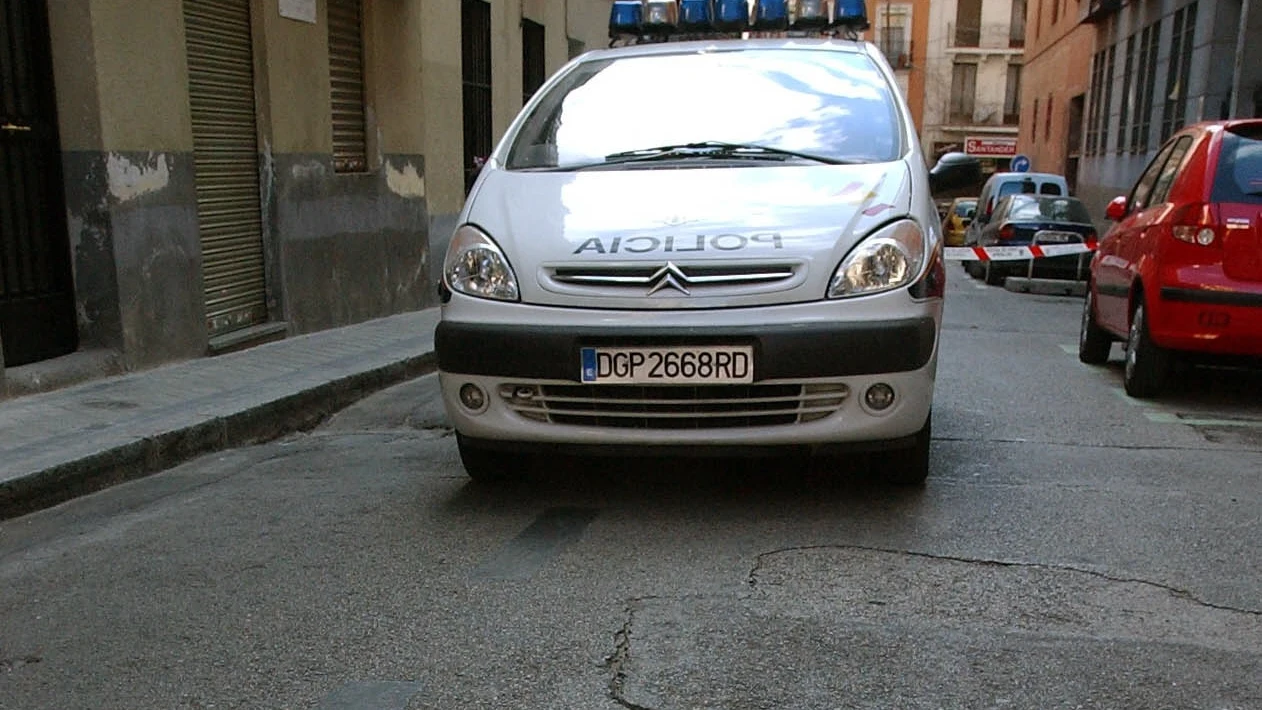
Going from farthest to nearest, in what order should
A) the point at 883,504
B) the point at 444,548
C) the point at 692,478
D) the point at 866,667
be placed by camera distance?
1. the point at 692,478
2. the point at 883,504
3. the point at 444,548
4. the point at 866,667

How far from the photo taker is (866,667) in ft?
9.00

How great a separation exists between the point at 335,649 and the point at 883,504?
6.73 ft

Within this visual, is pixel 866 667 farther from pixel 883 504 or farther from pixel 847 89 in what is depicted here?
pixel 847 89

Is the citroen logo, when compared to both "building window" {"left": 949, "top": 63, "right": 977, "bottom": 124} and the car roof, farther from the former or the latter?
"building window" {"left": 949, "top": 63, "right": 977, "bottom": 124}

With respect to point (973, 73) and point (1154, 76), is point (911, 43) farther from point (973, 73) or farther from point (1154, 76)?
point (1154, 76)

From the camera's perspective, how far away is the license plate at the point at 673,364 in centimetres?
365

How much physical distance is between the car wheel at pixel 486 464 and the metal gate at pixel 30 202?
335cm

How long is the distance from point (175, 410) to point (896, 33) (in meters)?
47.2

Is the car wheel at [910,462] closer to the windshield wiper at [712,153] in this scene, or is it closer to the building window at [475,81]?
the windshield wiper at [712,153]

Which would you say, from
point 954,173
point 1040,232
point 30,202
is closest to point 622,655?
point 954,173

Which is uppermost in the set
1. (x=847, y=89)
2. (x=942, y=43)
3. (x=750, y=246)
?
(x=942, y=43)

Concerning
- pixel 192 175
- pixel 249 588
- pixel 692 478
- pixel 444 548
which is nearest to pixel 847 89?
pixel 692 478

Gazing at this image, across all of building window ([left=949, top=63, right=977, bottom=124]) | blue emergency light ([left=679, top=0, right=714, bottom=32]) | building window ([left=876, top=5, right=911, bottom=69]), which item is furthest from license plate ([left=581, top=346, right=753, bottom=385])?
building window ([left=949, top=63, right=977, bottom=124])

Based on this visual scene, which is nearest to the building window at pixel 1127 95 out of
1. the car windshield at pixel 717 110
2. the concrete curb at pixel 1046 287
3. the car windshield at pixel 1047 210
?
the car windshield at pixel 1047 210
